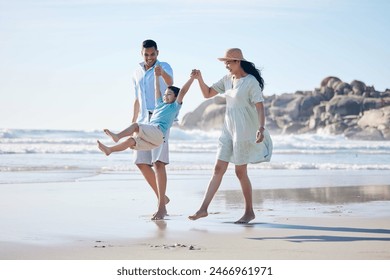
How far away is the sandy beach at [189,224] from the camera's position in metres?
5.62

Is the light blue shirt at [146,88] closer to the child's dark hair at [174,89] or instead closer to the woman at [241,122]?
the child's dark hair at [174,89]

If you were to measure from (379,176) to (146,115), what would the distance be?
7201 mm

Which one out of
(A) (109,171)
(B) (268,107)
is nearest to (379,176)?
(A) (109,171)

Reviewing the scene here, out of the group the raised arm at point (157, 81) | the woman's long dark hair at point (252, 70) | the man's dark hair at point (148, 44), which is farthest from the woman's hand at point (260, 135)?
the man's dark hair at point (148, 44)

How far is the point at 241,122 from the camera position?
23.8ft

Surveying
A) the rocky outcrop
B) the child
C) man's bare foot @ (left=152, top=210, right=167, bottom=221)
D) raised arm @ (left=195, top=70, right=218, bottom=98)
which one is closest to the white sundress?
raised arm @ (left=195, top=70, right=218, bottom=98)

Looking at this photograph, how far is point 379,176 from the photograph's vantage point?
45.1 ft

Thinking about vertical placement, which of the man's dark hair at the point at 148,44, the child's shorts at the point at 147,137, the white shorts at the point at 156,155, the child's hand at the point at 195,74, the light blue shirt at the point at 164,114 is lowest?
the white shorts at the point at 156,155

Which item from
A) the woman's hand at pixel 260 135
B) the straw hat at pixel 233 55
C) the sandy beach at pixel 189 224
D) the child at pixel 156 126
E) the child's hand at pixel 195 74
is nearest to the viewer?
the sandy beach at pixel 189 224

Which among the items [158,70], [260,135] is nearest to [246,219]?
[260,135]

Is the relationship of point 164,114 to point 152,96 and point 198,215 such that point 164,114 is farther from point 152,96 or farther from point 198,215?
point 198,215

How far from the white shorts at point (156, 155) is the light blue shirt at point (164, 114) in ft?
0.66

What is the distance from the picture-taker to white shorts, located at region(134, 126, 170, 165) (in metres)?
7.65
